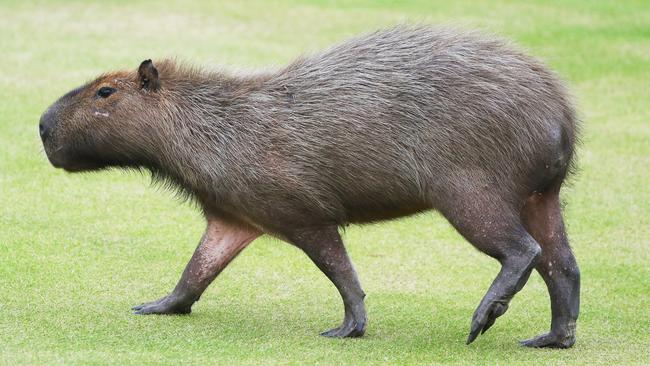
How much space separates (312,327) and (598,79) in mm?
8339

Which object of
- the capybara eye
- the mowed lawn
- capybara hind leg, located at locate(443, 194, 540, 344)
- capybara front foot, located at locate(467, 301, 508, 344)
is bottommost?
the mowed lawn

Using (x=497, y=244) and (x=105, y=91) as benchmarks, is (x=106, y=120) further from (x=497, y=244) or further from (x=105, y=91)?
(x=497, y=244)

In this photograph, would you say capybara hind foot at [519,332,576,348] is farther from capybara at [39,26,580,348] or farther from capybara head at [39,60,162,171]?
capybara head at [39,60,162,171]

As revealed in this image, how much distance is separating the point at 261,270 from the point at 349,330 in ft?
5.16

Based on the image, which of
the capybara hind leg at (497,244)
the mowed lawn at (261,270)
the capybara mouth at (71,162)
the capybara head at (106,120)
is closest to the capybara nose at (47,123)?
the capybara head at (106,120)

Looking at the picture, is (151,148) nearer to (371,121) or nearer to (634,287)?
(371,121)

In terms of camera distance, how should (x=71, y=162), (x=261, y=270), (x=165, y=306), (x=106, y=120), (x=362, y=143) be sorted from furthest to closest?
1. (x=261, y=270)
2. (x=165, y=306)
3. (x=71, y=162)
4. (x=106, y=120)
5. (x=362, y=143)

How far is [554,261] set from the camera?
22.4 ft

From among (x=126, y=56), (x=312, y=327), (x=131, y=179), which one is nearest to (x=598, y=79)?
(x=126, y=56)

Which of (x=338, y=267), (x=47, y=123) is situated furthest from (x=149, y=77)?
(x=338, y=267)

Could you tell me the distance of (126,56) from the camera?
1397 centimetres

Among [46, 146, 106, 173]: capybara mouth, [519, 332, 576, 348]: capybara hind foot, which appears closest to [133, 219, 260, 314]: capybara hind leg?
[46, 146, 106, 173]: capybara mouth

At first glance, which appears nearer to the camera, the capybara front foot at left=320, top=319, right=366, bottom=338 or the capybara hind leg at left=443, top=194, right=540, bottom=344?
the capybara hind leg at left=443, top=194, right=540, bottom=344

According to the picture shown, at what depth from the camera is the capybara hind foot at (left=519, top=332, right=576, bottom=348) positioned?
6.70 meters
